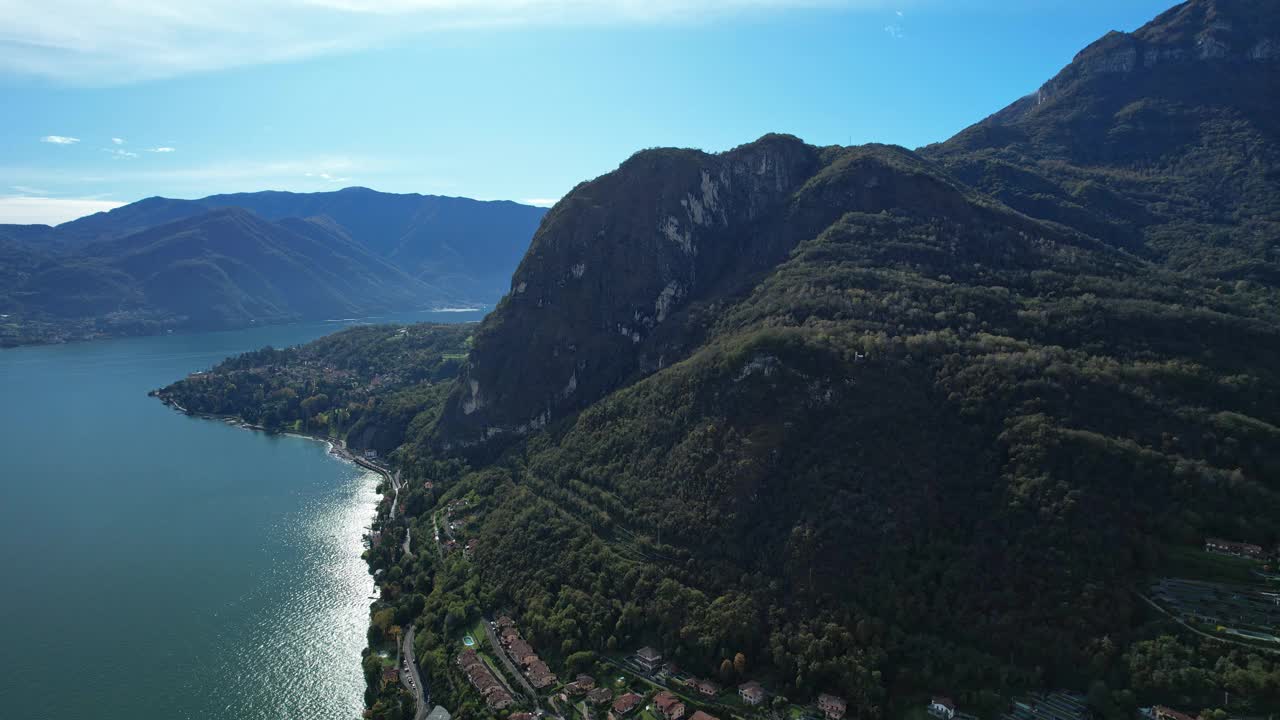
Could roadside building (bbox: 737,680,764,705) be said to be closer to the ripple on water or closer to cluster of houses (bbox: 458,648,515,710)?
cluster of houses (bbox: 458,648,515,710)

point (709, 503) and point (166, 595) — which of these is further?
point (166, 595)

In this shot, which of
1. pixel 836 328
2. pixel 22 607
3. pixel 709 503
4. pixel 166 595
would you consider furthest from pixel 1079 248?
pixel 22 607

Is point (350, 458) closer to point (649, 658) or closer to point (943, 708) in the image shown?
point (649, 658)

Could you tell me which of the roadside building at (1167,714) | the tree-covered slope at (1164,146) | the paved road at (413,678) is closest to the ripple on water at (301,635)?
the paved road at (413,678)

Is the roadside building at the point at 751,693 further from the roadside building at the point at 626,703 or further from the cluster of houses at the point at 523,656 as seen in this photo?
the cluster of houses at the point at 523,656

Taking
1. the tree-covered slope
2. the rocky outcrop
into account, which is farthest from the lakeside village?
the tree-covered slope

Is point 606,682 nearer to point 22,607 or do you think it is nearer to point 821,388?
point 821,388
